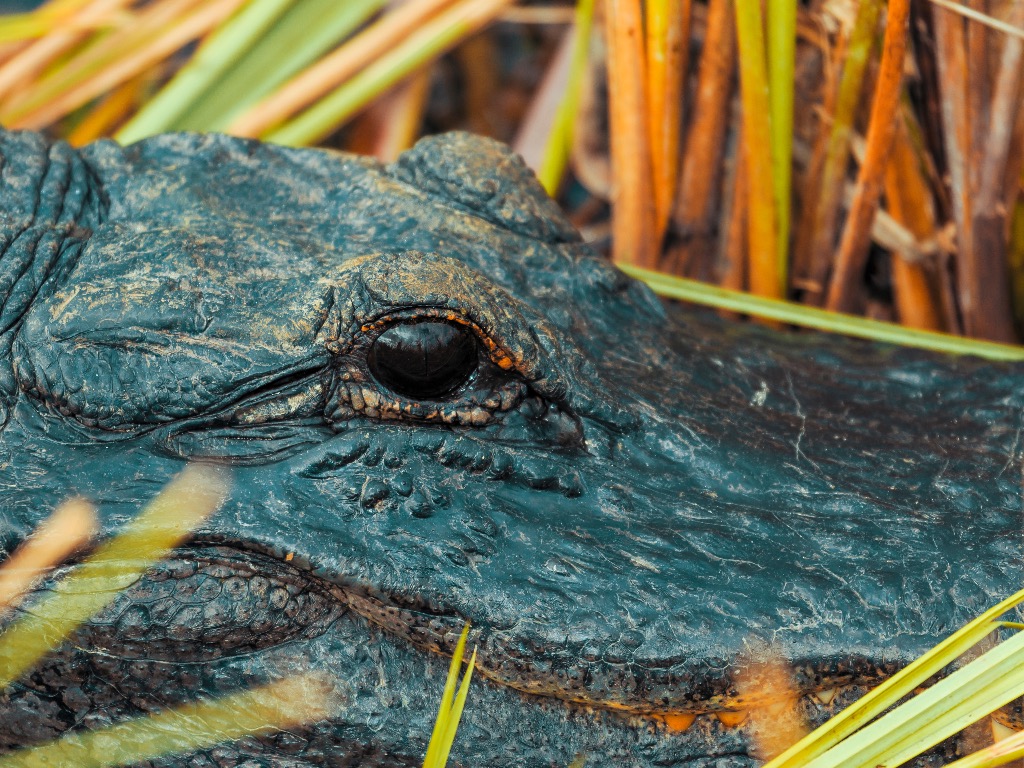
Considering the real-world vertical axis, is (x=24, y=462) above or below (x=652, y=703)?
above

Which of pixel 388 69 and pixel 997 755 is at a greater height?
pixel 388 69

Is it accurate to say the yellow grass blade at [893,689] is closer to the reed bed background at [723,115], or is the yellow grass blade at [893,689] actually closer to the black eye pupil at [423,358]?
the reed bed background at [723,115]

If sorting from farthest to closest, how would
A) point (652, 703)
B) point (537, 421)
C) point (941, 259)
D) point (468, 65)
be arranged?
1. point (468, 65)
2. point (941, 259)
3. point (537, 421)
4. point (652, 703)

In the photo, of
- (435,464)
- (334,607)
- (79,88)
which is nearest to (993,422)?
(435,464)

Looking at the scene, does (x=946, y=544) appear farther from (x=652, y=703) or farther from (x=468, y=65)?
(x=468, y=65)

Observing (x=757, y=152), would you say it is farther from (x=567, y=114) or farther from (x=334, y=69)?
(x=334, y=69)

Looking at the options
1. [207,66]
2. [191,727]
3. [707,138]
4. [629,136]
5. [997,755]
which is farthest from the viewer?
[207,66]

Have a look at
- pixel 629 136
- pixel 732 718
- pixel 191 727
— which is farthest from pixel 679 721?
pixel 629 136
